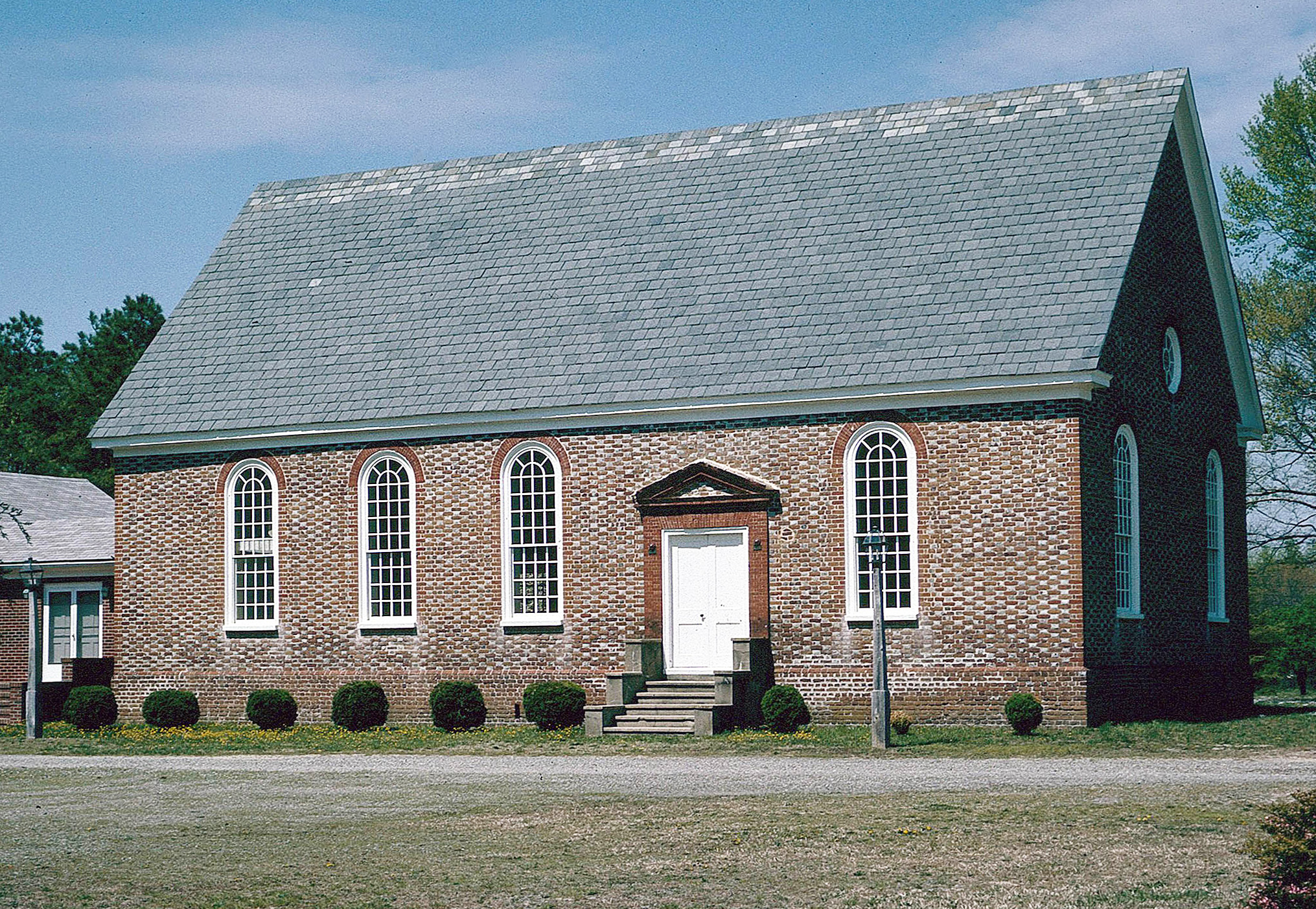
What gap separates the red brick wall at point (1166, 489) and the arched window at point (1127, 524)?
0.22 m

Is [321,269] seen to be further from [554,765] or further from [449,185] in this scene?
[554,765]

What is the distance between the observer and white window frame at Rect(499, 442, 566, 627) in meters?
30.0

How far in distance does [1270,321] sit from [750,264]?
21.7 meters

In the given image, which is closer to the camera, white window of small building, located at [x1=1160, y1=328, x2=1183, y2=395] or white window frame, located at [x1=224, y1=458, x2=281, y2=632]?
white window of small building, located at [x1=1160, y1=328, x2=1183, y2=395]

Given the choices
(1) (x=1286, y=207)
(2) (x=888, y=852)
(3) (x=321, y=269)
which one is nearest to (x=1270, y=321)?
(1) (x=1286, y=207)

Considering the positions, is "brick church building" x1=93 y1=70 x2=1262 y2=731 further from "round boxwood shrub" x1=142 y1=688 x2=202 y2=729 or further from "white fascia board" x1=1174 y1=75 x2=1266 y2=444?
"round boxwood shrub" x1=142 y1=688 x2=202 y2=729

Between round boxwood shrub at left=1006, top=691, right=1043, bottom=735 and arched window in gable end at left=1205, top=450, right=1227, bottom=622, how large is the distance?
879 cm

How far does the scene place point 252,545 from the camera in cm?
3231

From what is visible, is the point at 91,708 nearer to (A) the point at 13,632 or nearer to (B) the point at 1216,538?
(A) the point at 13,632

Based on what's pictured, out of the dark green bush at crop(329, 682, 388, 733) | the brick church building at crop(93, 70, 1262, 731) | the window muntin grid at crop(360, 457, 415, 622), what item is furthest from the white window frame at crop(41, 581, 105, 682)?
the dark green bush at crop(329, 682, 388, 733)

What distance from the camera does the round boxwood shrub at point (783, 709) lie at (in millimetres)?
26297

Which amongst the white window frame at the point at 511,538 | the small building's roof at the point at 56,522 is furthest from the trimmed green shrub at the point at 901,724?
the small building's roof at the point at 56,522

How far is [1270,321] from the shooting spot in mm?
46625

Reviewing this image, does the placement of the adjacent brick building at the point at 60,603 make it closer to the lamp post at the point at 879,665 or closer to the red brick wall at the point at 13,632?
the red brick wall at the point at 13,632
